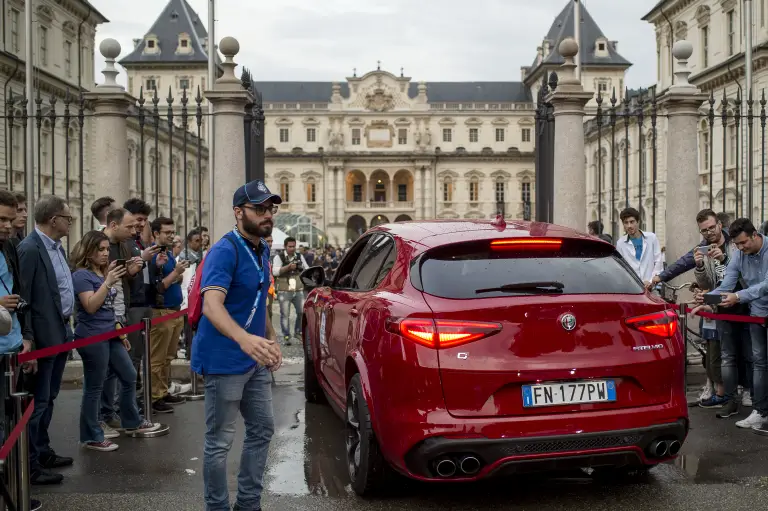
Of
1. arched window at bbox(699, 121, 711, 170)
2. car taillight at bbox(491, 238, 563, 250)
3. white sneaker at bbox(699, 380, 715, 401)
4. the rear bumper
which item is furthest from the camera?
arched window at bbox(699, 121, 711, 170)

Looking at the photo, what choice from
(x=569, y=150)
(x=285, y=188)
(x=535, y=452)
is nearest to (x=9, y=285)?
(x=535, y=452)

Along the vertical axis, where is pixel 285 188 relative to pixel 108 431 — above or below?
above

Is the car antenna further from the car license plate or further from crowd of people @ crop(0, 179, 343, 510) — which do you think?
crowd of people @ crop(0, 179, 343, 510)

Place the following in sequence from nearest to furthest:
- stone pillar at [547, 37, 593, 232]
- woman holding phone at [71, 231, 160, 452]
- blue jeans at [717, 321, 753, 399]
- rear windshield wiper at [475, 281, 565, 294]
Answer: rear windshield wiper at [475, 281, 565, 294], woman holding phone at [71, 231, 160, 452], blue jeans at [717, 321, 753, 399], stone pillar at [547, 37, 593, 232]

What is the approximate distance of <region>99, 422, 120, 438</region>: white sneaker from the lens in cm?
651

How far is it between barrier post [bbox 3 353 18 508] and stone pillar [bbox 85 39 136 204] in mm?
5661

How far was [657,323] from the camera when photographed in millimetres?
4430

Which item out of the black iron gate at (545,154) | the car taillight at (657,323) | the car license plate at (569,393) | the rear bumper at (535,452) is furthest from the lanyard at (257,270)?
the black iron gate at (545,154)

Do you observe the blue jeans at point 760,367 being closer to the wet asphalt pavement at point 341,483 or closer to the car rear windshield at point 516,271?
the wet asphalt pavement at point 341,483

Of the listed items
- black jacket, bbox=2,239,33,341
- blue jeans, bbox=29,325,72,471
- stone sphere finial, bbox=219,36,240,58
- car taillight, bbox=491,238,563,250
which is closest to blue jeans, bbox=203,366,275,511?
car taillight, bbox=491,238,563,250

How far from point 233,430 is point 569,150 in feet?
23.1

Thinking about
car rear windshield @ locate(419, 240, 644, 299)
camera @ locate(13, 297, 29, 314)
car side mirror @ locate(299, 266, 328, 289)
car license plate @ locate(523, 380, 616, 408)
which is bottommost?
car license plate @ locate(523, 380, 616, 408)

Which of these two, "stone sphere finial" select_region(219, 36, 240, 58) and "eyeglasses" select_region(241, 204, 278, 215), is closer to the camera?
"eyeglasses" select_region(241, 204, 278, 215)

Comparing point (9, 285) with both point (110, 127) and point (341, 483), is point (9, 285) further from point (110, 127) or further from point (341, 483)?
point (110, 127)
